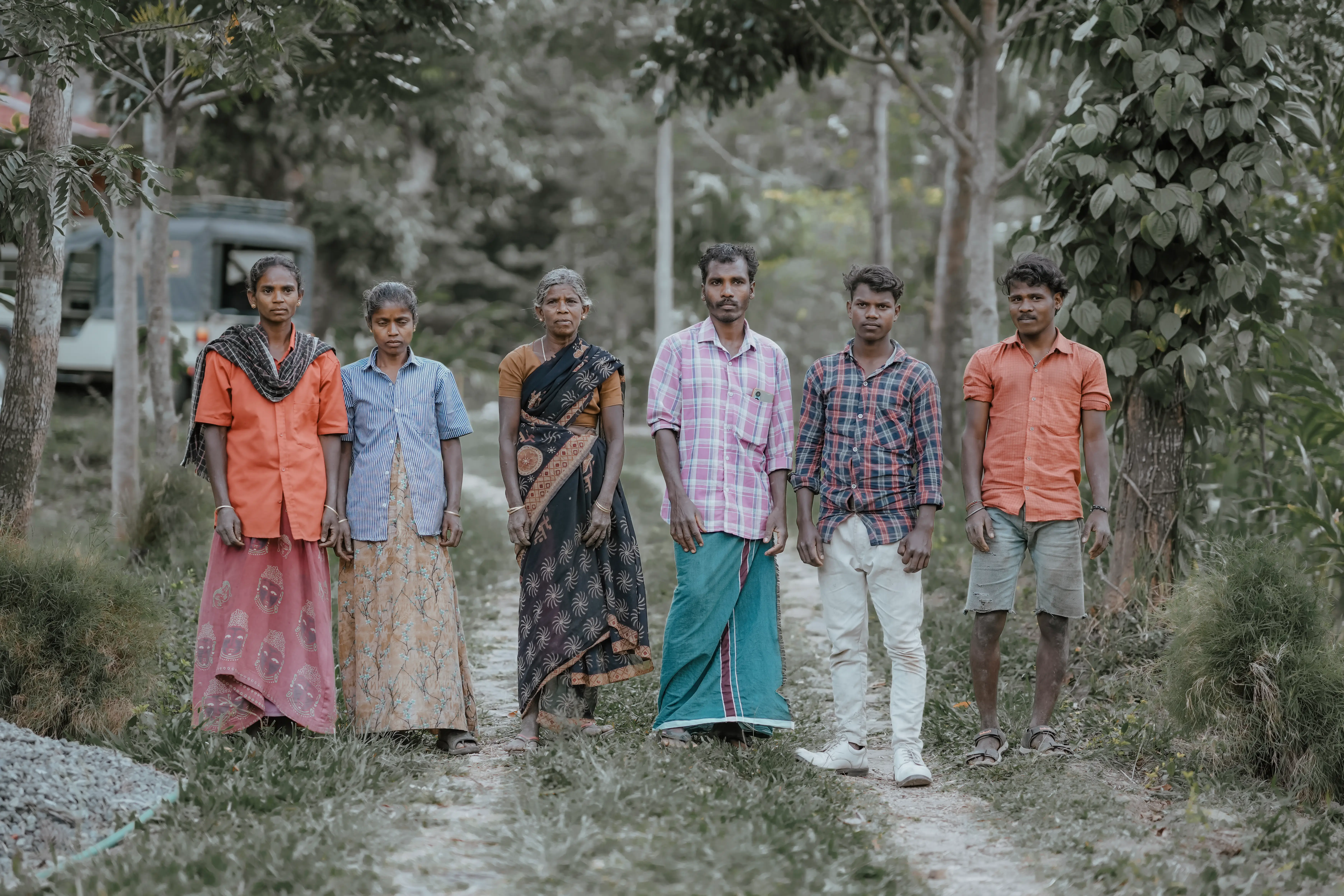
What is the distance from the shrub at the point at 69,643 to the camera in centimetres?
466

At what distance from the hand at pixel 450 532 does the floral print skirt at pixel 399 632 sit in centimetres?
3

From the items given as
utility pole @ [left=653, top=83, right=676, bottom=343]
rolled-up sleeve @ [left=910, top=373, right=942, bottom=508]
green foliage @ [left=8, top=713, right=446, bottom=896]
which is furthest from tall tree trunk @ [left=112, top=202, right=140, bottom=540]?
utility pole @ [left=653, top=83, right=676, bottom=343]

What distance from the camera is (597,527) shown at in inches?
199

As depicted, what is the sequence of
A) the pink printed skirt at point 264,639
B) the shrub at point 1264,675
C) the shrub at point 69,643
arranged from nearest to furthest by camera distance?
the shrub at point 1264,675
the shrub at point 69,643
the pink printed skirt at point 264,639

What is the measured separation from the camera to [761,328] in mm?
31078

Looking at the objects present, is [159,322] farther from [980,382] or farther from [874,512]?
[980,382]

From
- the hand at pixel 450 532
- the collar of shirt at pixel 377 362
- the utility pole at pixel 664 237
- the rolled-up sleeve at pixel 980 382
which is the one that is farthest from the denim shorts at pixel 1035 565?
the utility pole at pixel 664 237

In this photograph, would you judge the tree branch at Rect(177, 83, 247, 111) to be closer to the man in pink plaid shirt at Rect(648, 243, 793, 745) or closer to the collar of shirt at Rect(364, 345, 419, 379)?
the collar of shirt at Rect(364, 345, 419, 379)

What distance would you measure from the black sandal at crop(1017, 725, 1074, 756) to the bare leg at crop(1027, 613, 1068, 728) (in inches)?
1.1

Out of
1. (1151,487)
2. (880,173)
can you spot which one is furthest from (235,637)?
(880,173)

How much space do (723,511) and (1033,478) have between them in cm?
122

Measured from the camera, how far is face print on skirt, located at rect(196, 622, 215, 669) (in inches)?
188

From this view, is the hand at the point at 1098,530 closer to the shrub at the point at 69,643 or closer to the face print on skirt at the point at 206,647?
the face print on skirt at the point at 206,647

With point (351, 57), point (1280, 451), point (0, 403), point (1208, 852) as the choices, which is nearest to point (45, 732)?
point (0, 403)
